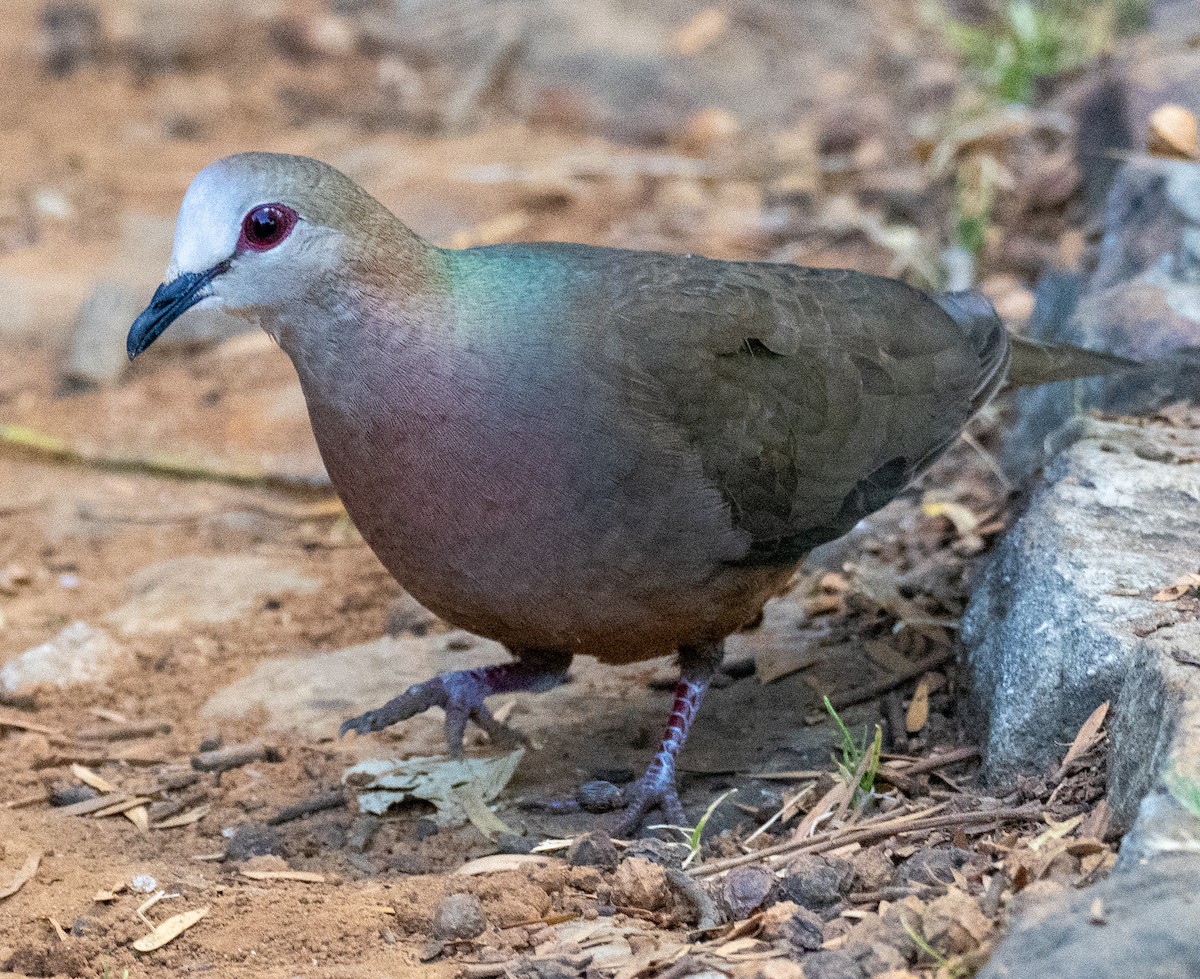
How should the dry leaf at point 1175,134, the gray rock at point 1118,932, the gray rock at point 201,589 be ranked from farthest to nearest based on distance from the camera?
the dry leaf at point 1175,134 → the gray rock at point 201,589 → the gray rock at point 1118,932

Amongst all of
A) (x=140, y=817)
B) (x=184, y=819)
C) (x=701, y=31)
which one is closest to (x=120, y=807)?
(x=140, y=817)

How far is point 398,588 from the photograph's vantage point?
5137 millimetres

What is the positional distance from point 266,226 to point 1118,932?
2.21 meters

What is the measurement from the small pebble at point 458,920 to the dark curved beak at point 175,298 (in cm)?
142

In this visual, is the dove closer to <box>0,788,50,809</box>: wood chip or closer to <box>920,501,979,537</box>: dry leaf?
<box>920,501,979,537</box>: dry leaf

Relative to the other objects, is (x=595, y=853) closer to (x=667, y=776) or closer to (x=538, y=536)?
(x=667, y=776)

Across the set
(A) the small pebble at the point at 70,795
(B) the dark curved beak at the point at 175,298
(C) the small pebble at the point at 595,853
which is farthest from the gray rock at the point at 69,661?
(C) the small pebble at the point at 595,853

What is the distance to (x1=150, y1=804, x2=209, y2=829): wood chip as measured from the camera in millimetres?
3756

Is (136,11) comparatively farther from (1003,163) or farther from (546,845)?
(546,845)

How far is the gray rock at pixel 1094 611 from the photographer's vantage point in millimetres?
2748

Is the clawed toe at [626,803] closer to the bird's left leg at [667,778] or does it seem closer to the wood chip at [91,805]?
the bird's left leg at [667,778]

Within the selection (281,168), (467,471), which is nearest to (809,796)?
(467,471)

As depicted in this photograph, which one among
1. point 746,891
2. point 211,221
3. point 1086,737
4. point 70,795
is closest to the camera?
point 746,891

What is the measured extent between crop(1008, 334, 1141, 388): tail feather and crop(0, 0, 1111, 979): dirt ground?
0.58 metres
